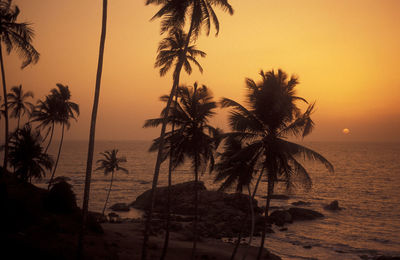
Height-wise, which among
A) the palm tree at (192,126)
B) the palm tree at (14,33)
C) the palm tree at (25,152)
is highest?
the palm tree at (14,33)

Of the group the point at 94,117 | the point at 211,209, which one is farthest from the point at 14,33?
the point at 211,209

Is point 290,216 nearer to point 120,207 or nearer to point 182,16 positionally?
point 120,207

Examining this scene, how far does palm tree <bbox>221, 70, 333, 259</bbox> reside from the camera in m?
16.2

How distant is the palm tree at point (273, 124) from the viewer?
1619 cm

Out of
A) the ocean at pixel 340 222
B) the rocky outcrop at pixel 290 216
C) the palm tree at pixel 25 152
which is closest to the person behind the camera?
the ocean at pixel 340 222

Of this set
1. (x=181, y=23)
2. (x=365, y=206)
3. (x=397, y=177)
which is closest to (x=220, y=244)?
(x=181, y=23)

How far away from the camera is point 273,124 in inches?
658

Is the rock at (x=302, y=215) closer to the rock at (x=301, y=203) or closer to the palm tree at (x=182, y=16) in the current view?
the rock at (x=301, y=203)

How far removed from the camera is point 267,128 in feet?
56.0

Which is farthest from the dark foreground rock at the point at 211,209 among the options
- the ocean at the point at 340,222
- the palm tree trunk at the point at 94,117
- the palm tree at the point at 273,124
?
the palm tree trunk at the point at 94,117

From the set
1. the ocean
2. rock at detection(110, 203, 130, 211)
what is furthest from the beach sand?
rock at detection(110, 203, 130, 211)

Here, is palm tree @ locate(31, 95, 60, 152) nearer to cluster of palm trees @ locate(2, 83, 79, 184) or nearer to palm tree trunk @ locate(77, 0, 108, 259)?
cluster of palm trees @ locate(2, 83, 79, 184)

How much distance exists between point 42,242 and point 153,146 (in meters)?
8.12

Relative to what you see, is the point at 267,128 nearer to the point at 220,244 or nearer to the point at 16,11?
the point at 220,244
